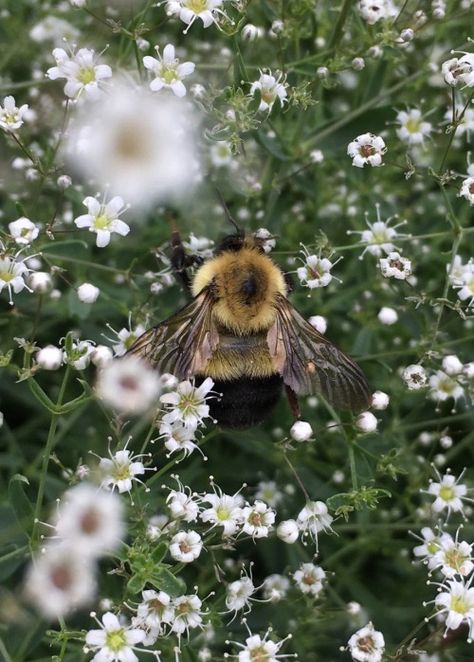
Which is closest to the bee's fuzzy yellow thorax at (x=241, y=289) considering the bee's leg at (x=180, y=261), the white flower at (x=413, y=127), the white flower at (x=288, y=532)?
the bee's leg at (x=180, y=261)

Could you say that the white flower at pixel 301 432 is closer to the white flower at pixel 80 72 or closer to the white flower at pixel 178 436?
the white flower at pixel 178 436

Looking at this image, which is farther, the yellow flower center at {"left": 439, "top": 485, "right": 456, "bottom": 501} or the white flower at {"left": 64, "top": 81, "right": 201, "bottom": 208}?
the yellow flower center at {"left": 439, "top": 485, "right": 456, "bottom": 501}

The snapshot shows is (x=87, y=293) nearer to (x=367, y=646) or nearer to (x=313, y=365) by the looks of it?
(x=313, y=365)

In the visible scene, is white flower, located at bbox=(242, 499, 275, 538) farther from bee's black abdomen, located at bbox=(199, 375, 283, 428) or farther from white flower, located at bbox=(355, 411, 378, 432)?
white flower, located at bbox=(355, 411, 378, 432)

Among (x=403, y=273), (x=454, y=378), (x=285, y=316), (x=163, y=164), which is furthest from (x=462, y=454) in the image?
(x=163, y=164)

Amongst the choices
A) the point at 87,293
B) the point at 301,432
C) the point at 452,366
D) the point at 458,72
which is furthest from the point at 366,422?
the point at 458,72

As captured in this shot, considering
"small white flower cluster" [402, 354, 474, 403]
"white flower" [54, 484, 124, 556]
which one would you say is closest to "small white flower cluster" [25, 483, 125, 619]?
"white flower" [54, 484, 124, 556]
